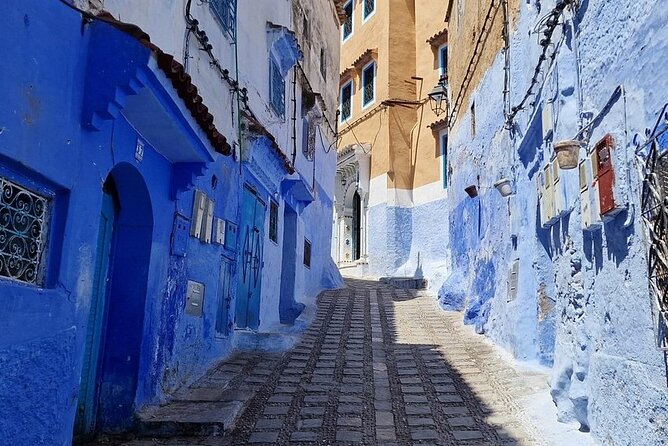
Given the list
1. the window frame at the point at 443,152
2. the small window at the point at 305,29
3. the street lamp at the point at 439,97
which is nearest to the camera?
the small window at the point at 305,29

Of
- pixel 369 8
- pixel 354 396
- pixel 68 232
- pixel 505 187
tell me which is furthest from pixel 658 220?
pixel 369 8

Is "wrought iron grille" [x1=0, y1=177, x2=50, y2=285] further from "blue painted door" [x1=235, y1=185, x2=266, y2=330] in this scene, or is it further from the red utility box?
"blue painted door" [x1=235, y1=185, x2=266, y2=330]

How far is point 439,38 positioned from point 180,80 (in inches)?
618

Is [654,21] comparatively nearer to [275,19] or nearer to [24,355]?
[24,355]

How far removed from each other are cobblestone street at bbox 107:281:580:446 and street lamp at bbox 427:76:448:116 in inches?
339

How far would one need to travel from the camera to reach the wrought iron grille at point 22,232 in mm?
2832

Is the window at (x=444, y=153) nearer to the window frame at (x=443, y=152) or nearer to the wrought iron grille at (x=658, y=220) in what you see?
the window frame at (x=443, y=152)

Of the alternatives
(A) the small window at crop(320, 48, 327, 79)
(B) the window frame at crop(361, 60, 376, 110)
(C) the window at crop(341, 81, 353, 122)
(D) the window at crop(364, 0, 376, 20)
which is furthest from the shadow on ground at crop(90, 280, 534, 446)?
(D) the window at crop(364, 0, 376, 20)

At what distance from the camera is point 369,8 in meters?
20.9

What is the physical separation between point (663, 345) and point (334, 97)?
44.9 ft

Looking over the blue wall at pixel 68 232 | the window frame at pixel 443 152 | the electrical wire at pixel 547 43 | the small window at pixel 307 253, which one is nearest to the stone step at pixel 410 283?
the window frame at pixel 443 152

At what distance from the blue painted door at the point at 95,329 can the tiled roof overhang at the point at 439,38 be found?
1533cm

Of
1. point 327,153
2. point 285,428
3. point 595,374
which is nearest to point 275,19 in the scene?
point 327,153

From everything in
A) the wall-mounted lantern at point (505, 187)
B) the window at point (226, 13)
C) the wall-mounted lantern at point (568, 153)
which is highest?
the window at point (226, 13)
